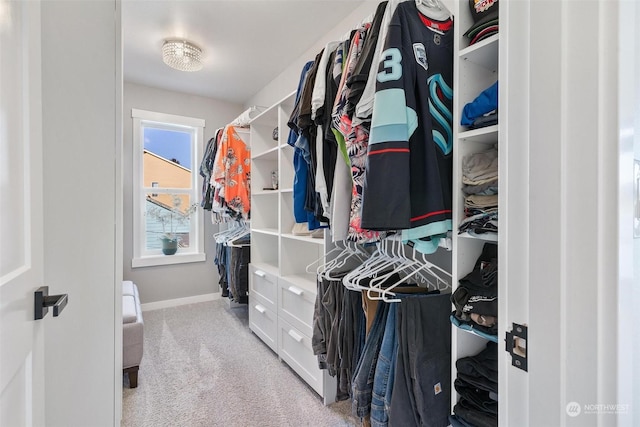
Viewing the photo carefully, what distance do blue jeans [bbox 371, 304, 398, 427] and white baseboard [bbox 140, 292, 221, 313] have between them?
3.07 meters

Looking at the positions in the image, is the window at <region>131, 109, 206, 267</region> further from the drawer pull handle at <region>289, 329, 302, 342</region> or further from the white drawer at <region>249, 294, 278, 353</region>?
the drawer pull handle at <region>289, 329, 302, 342</region>

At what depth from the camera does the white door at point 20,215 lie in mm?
629

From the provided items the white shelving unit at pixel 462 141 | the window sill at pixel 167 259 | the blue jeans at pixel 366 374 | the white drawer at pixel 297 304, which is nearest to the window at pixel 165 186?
the window sill at pixel 167 259

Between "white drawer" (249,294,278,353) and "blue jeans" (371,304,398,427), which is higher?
"blue jeans" (371,304,398,427)

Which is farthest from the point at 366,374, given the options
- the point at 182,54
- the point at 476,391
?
the point at 182,54

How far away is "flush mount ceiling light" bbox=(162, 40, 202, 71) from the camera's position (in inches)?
98.7

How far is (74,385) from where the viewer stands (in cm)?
109

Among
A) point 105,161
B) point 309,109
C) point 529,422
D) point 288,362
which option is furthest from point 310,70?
point 288,362

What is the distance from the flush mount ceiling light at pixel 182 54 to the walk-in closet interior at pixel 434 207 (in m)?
1.45

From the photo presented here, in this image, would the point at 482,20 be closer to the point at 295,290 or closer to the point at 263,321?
the point at 295,290

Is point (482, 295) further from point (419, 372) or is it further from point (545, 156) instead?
point (545, 156)

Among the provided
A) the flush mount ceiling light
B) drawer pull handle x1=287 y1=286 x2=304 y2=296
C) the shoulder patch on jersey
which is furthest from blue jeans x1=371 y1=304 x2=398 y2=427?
the flush mount ceiling light

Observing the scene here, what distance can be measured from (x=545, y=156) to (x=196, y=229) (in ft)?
12.7

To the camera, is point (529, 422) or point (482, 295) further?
point (482, 295)
